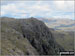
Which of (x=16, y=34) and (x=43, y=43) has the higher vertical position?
(x=16, y=34)

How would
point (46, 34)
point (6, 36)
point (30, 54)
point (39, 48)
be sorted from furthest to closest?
1. point (46, 34)
2. point (39, 48)
3. point (6, 36)
4. point (30, 54)

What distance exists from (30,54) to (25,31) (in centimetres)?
3157

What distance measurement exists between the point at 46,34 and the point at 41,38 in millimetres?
11265

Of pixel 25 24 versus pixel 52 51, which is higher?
pixel 25 24

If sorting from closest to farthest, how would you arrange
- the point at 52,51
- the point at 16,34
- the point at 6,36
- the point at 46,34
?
the point at 6,36
the point at 16,34
the point at 52,51
the point at 46,34

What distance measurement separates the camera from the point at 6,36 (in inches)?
3401

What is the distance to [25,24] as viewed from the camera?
4668 inches

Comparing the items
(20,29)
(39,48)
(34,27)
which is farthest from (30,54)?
(34,27)

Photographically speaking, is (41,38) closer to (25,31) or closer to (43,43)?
(43,43)

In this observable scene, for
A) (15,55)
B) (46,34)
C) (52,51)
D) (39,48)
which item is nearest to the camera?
(15,55)

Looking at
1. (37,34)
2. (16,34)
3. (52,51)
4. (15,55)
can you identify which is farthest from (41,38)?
(15,55)

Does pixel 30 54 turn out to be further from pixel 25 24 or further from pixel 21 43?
pixel 25 24

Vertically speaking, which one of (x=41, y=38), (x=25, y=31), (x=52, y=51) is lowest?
(x=52, y=51)

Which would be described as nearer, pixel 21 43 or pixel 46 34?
pixel 21 43
